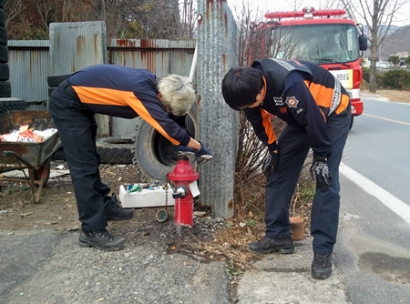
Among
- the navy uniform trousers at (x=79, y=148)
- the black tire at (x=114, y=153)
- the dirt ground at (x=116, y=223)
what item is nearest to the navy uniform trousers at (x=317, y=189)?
the dirt ground at (x=116, y=223)

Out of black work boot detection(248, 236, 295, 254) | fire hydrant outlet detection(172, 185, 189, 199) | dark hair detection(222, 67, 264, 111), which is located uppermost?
dark hair detection(222, 67, 264, 111)

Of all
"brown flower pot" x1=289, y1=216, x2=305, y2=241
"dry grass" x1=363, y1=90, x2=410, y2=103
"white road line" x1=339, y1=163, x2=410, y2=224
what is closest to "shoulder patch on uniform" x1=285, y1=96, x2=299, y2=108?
"brown flower pot" x1=289, y1=216, x2=305, y2=241

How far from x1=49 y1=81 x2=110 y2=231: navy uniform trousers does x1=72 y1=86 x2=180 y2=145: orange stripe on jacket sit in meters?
0.11

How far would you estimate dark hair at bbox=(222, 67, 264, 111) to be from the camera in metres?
2.91

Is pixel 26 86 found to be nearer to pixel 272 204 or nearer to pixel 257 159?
pixel 257 159

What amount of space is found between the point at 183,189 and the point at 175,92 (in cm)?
90

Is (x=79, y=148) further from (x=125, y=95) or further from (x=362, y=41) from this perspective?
(x=362, y=41)

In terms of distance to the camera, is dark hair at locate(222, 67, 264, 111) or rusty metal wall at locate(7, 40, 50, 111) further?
rusty metal wall at locate(7, 40, 50, 111)

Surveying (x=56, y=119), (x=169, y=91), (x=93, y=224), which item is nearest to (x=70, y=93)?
(x=56, y=119)

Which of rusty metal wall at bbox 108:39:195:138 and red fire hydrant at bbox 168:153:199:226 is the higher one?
rusty metal wall at bbox 108:39:195:138

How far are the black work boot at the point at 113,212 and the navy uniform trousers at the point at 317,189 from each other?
1452 millimetres

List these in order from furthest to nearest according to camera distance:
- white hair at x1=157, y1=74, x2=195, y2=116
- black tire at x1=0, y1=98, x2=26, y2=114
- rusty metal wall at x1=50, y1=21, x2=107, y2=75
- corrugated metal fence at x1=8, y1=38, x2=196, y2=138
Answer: corrugated metal fence at x1=8, y1=38, x2=196, y2=138 → rusty metal wall at x1=50, y1=21, x2=107, y2=75 → black tire at x1=0, y1=98, x2=26, y2=114 → white hair at x1=157, y1=74, x2=195, y2=116

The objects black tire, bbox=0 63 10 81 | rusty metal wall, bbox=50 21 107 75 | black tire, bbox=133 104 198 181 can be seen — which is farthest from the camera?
rusty metal wall, bbox=50 21 107 75

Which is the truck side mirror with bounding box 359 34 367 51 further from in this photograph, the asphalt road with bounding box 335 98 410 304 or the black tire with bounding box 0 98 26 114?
the black tire with bounding box 0 98 26 114
